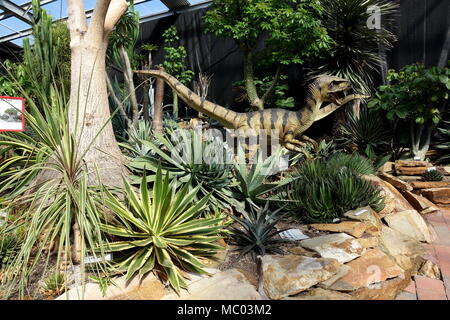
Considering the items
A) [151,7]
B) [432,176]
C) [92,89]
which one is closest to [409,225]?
[432,176]

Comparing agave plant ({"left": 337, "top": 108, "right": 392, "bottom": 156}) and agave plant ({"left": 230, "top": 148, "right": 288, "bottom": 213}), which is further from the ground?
agave plant ({"left": 337, "top": 108, "right": 392, "bottom": 156})

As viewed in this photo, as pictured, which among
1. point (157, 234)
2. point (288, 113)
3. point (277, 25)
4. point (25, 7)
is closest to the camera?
point (157, 234)

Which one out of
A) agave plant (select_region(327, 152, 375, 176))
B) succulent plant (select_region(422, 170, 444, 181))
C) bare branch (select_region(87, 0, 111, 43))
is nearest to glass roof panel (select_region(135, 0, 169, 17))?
bare branch (select_region(87, 0, 111, 43))

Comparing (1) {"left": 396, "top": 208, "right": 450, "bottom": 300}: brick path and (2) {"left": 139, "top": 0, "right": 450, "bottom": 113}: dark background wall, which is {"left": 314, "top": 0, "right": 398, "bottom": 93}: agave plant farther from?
(1) {"left": 396, "top": 208, "right": 450, "bottom": 300}: brick path

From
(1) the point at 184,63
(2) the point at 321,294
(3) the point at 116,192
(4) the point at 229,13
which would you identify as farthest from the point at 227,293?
(1) the point at 184,63

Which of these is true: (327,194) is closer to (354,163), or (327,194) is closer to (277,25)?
(354,163)

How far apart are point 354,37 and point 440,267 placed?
4.26 m

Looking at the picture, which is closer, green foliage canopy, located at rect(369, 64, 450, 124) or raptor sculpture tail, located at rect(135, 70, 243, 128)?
raptor sculpture tail, located at rect(135, 70, 243, 128)

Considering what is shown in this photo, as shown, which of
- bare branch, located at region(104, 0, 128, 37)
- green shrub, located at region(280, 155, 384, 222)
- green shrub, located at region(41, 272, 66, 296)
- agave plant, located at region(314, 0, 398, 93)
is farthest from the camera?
agave plant, located at region(314, 0, 398, 93)

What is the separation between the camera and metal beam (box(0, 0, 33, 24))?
726 cm

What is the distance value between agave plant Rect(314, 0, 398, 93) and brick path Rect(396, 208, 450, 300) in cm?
268

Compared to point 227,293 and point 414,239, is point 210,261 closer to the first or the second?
point 227,293

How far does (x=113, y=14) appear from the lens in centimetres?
296

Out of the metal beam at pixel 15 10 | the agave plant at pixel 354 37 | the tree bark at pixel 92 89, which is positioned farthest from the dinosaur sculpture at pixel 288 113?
the metal beam at pixel 15 10
